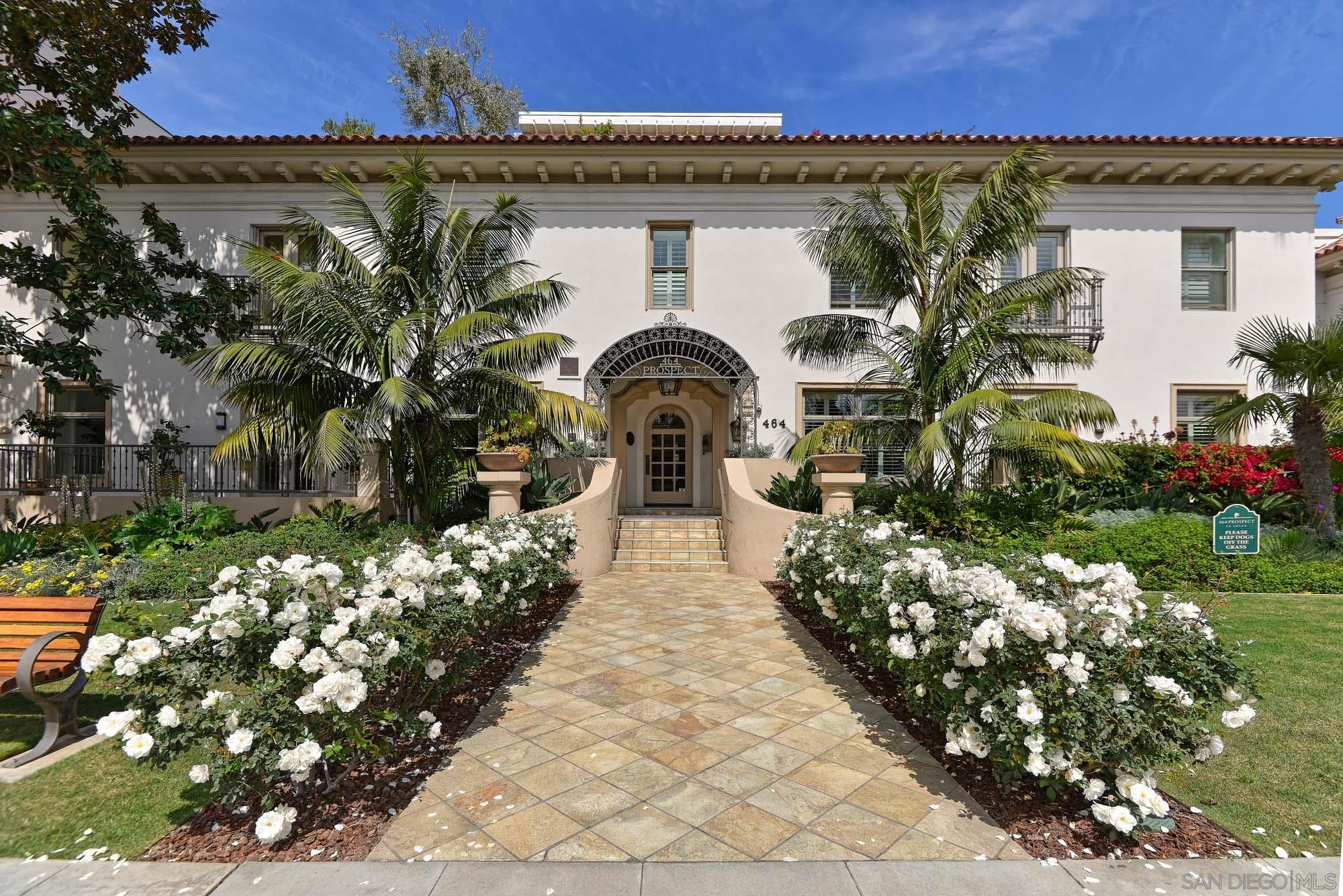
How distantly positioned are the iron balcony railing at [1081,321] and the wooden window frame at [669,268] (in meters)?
7.09

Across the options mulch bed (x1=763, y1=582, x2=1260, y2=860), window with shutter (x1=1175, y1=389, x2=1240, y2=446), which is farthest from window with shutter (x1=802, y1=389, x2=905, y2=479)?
mulch bed (x1=763, y1=582, x2=1260, y2=860)

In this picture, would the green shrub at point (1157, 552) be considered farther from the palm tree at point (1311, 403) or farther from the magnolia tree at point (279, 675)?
the magnolia tree at point (279, 675)

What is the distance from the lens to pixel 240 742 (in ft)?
8.88

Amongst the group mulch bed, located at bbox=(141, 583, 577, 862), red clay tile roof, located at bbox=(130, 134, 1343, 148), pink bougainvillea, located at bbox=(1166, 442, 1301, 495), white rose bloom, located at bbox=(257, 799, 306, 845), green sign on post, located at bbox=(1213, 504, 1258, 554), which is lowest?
mulch bed, located at bbox=(141, 583, 577, 862)

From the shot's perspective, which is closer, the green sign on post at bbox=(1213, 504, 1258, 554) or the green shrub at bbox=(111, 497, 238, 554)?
the green sign on post at bbox=(1213, 504, 1258, 554)

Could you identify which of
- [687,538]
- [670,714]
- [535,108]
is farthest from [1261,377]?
[535,108]

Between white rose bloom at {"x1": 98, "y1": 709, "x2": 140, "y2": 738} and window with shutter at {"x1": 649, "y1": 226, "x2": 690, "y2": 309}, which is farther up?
window with shutter at {"x1": 649, "y1": 226, "x2": 690, "y2": 309}

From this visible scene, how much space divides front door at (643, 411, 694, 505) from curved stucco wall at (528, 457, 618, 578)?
3938 mm

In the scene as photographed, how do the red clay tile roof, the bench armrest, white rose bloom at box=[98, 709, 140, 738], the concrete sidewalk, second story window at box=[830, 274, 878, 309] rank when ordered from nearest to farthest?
the concrete sidewalk
white rose bloom at box=[98, 709, 140, 738]
the bench armrest
the red clay tile roof
second story window at box=[830, 274, 878, 309]

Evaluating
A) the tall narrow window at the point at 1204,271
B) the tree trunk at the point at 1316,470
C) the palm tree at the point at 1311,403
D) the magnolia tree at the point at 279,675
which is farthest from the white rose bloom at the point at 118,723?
the tall narrow window at the point at 1204,271

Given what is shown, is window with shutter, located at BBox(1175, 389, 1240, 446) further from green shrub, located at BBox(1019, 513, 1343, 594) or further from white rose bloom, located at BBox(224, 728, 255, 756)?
white rose bloom, located at BBox(224, 728, 255, 756)

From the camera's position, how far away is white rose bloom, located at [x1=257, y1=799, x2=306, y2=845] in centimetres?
271

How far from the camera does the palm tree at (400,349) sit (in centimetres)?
836

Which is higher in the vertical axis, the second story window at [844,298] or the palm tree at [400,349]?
the second story window at [844,298]
